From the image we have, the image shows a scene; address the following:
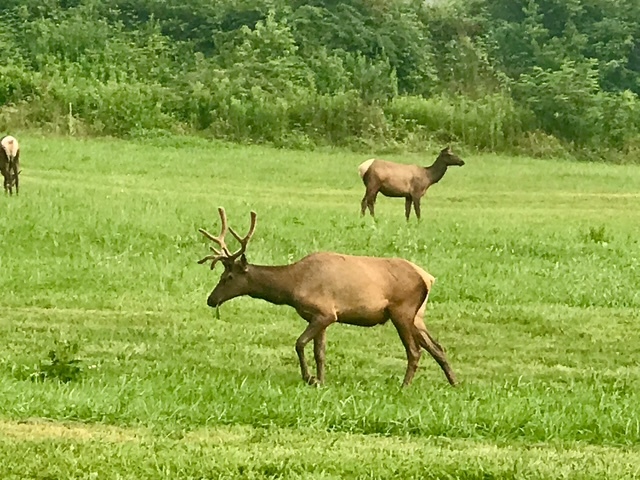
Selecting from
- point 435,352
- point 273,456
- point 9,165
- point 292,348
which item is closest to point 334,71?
point 9,165

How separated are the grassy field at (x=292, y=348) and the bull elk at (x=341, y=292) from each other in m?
0.33

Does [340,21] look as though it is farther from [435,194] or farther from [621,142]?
[435,194]

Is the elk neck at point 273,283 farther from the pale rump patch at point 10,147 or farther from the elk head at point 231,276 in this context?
the pale rump patch at point 10,147

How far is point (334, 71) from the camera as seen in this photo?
40375 mm

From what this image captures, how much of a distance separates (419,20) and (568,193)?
2141cm

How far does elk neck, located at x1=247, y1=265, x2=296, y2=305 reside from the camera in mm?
8852

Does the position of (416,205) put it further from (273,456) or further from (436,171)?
(273,456)

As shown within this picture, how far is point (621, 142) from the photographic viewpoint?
38.1 m

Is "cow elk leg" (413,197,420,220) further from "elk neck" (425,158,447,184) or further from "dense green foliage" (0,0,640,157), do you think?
"dense green foliage" (0,0,640,157)

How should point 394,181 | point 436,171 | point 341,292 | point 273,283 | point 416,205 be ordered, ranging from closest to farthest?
point 341,292 → point 273,283 → point 416,205 → point 394,181 → point 436,171

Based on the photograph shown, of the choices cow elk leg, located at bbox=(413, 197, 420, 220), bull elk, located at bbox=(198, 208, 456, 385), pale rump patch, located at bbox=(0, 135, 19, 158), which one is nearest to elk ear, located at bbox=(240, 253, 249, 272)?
bull elk, located at bbox=(198, 208, 456, 385)

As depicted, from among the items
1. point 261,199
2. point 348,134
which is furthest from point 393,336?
point 348,134

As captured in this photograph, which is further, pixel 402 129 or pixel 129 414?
pixel 402 129

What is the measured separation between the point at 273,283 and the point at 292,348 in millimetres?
1625
